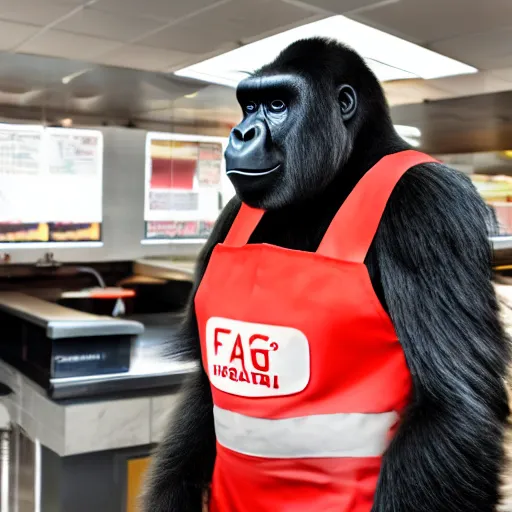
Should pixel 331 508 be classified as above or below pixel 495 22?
below

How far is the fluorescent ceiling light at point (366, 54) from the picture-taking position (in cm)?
162

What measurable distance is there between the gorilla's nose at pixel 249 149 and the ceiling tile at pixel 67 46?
39.1 inches

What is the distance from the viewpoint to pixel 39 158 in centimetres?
202

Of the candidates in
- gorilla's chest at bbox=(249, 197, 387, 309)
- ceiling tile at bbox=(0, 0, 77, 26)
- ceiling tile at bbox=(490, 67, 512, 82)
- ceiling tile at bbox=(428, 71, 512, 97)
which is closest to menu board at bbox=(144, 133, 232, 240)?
ceiling tile at bbox=(0, 0, 77, 26)

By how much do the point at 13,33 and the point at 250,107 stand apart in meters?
0.99

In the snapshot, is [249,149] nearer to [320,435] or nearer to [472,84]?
[320,435]

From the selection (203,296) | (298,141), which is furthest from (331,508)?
(298,141)

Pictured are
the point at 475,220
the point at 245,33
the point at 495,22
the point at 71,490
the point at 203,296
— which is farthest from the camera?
the point at 71,490

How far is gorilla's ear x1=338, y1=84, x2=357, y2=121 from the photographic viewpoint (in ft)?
3.15

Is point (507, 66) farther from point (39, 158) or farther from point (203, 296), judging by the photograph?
point (39, 158)

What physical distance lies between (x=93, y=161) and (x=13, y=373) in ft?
2.24

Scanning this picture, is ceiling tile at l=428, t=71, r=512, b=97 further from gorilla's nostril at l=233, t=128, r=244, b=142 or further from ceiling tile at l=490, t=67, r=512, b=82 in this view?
gorilla's nostril at l=233, t=128, r=244, b=142

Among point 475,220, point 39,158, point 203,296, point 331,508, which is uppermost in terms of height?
point 39,158

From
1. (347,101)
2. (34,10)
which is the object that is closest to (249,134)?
(347,101)
